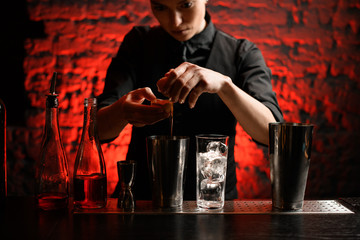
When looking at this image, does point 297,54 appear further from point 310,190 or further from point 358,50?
point 310,190

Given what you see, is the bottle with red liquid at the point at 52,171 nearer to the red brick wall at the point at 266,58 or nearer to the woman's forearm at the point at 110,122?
the woman's forearm at the point at 110,122

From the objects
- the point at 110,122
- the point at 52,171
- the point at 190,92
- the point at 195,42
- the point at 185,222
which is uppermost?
the point at 195,42

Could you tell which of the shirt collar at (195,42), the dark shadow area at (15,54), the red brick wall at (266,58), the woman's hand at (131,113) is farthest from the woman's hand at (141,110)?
the dark shadow area at (15,54)

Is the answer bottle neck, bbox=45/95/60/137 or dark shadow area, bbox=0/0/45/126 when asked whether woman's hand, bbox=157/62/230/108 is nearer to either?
bottle neck, bbox=45/95/60/137

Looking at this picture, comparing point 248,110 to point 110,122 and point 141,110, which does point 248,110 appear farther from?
point 110,122

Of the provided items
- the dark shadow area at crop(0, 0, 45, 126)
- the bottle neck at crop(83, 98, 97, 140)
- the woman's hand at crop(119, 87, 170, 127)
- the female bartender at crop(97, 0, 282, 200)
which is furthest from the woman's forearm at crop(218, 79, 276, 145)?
the dark shadow area at crop(0, 0, 45, 126)

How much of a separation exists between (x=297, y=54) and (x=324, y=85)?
0.93ft

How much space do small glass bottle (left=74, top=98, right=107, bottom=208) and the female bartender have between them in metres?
0.39

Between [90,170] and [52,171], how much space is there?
0.34 feet

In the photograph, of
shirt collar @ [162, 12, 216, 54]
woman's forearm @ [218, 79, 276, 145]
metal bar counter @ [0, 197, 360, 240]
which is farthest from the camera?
shirt collar @ [162, 12, 216, 54]

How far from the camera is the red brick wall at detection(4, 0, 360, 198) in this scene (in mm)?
2562

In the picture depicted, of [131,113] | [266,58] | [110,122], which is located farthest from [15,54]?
[266,58]

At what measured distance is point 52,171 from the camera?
1.07 meters

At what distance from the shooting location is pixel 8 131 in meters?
2.59
